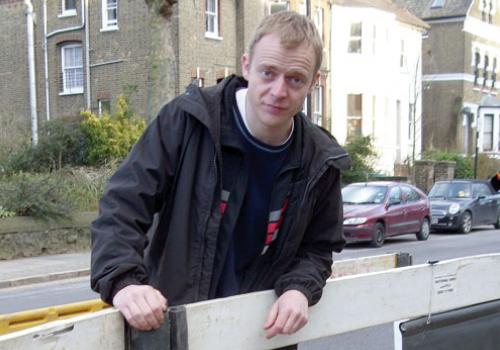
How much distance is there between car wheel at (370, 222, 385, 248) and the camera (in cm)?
1612

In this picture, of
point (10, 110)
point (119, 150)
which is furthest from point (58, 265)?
point (10, 110)

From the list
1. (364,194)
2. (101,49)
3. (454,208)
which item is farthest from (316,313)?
(101,49)

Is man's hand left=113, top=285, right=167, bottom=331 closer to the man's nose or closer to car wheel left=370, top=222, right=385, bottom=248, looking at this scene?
the man's nose

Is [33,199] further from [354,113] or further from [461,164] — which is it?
[461,164]

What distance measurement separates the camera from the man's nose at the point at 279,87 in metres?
2.22

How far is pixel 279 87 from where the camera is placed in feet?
7.29

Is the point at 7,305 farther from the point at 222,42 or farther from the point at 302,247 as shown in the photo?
the point at 222,42

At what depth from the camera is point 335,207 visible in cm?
258

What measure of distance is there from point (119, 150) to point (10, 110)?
9949mm

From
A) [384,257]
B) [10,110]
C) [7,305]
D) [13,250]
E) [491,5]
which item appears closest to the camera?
[384,257]

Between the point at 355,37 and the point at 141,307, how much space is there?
31179 mm

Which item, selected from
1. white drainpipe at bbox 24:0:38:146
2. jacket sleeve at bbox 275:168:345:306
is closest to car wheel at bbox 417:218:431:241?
white drainpipe at bbox 24:0:38:146

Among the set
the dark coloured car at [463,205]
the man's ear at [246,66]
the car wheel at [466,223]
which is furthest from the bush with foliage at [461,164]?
the man's ear at [246,66]

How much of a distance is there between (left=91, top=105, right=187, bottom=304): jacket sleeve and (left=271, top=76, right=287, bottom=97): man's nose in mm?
307
